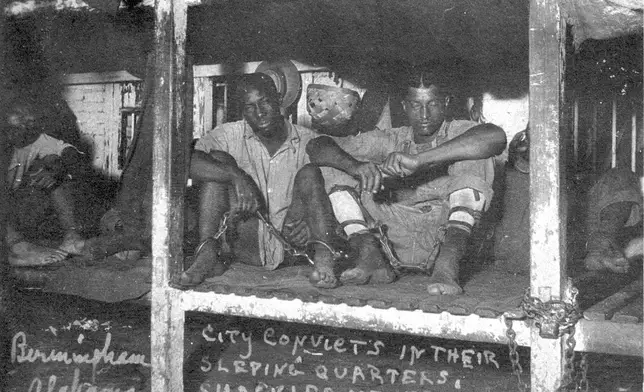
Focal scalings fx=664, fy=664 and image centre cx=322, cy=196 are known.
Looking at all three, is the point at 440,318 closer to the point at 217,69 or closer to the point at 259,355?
the point at 259,355

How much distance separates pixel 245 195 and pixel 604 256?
2252mm

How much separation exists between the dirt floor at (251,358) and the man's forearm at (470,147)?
1520 millimetres

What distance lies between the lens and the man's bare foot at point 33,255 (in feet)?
15.4

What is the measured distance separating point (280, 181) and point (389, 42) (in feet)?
5.69

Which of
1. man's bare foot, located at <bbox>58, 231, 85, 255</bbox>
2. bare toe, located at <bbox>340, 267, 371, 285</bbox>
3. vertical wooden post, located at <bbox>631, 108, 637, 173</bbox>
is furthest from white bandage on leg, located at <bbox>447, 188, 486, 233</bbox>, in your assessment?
man's bare foot, located at <bbox>58, 231, 85, 255</bbox>

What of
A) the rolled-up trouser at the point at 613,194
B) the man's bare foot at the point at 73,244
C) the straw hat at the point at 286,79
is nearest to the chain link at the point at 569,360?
the rolled-up trouser at the point at 613,194

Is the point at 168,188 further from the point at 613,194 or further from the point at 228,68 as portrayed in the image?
the point at 228,68

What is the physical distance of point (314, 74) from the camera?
20.9ft

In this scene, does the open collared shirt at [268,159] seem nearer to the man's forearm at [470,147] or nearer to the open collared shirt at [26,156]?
the man's forearm at [470,147]

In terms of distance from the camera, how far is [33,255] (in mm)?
4758

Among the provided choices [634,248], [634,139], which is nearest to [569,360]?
[634,248]

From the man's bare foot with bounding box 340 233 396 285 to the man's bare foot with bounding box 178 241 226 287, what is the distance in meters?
0.78

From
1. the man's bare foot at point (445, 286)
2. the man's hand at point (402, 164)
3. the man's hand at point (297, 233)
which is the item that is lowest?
the man's bare foot at point (445, 286)

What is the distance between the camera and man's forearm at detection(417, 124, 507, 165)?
3.66 meters
